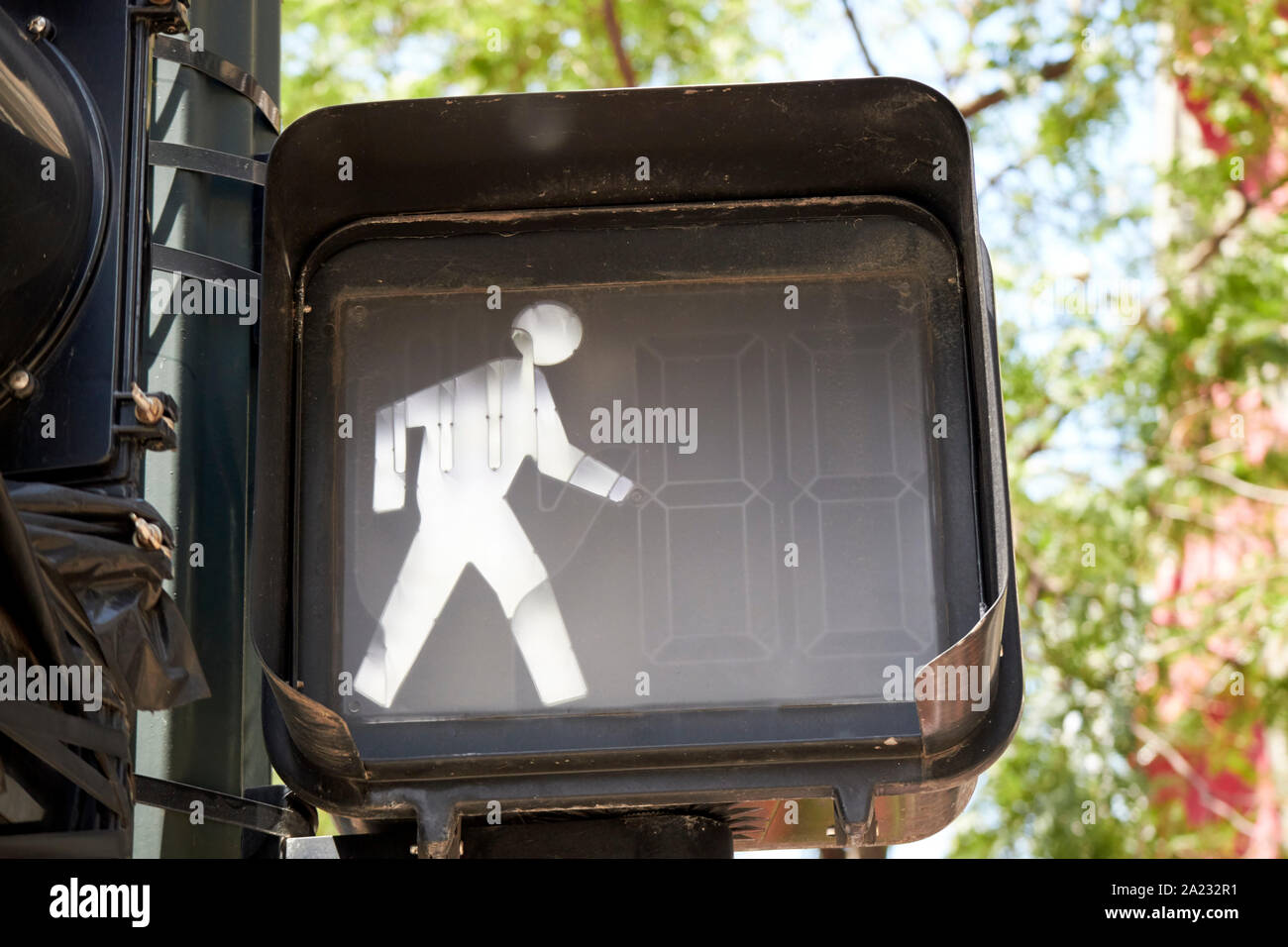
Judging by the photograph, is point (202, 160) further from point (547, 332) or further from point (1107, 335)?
point (1107, 335)

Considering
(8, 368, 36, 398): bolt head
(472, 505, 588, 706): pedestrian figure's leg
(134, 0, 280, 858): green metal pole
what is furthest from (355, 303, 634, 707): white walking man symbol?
(8, 368, 36, 398): bolt head

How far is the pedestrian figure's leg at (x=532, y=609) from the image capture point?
1889 millimetres

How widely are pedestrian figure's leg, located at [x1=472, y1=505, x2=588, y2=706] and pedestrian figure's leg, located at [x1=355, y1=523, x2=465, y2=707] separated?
0.04 meters

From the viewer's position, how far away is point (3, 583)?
1.53 metres

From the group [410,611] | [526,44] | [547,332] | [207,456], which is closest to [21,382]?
[207,456]

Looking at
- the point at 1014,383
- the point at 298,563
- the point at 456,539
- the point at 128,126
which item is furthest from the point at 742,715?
the point at 1014,383

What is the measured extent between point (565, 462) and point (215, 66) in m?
0.80

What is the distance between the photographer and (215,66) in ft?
7.45

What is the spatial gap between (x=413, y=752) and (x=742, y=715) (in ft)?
1.26

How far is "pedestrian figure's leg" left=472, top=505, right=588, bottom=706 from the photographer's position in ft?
6.20

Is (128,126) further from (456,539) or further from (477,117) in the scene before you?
(456,539)

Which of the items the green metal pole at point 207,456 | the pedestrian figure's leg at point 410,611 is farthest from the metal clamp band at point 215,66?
the pedestrian figure's leg at point 410,611

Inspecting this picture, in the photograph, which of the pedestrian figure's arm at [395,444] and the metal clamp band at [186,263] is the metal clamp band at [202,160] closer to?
the metal clamp band at [186,263]

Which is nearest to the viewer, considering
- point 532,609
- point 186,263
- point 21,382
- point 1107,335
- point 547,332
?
point 21,382
